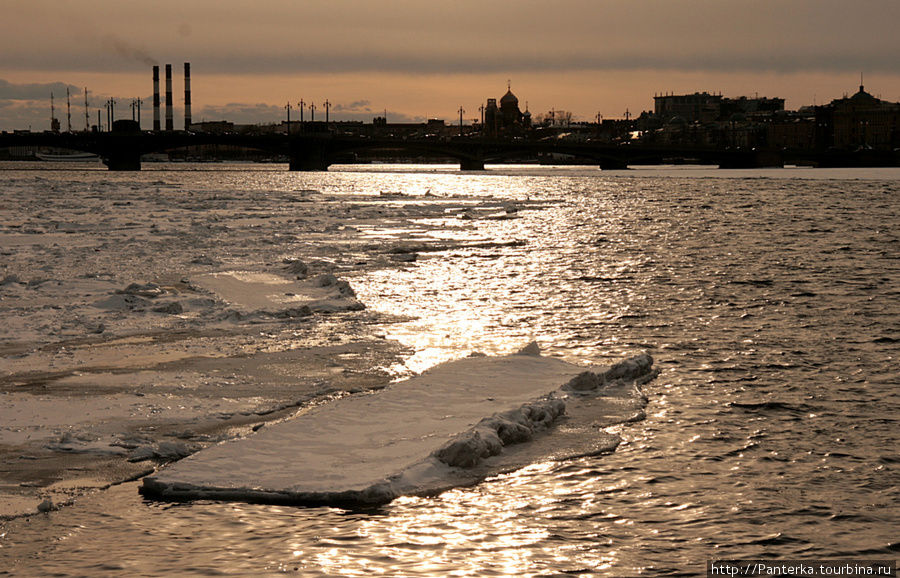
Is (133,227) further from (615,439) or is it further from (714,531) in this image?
(714,531)

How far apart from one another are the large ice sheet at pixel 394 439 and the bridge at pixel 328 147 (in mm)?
100456

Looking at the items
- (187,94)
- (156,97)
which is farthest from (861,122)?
(156,97)

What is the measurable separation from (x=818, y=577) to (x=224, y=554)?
3286 millimetres

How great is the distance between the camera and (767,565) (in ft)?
18.2

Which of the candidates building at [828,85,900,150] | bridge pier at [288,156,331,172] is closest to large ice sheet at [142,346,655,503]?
bridge pier at [288,156,331,172]

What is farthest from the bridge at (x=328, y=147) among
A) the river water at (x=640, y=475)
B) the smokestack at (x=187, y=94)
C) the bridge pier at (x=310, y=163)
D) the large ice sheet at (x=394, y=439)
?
the large ice sheet at (x=394, y=439)

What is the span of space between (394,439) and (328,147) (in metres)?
118

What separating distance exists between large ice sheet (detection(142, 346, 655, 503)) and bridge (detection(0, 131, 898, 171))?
100456 millimetres

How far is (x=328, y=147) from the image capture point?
4875 inches

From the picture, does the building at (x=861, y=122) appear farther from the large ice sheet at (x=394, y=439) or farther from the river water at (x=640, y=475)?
the large ice sheet at (x=394, y=439)

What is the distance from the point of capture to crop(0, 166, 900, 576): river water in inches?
222

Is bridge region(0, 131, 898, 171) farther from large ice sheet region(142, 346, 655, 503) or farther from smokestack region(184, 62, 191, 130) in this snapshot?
large ice sheet region(142, 346, 655, 503)

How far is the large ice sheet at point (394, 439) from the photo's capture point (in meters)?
6.67

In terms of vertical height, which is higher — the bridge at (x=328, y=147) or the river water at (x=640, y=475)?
the bridge at (x=328, y=147)
